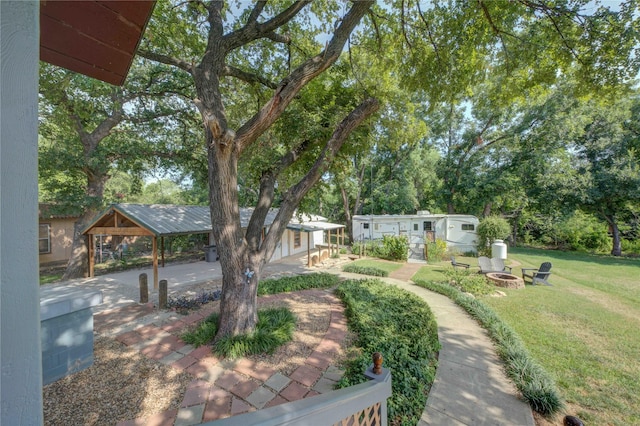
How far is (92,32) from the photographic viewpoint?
1868 millimetres

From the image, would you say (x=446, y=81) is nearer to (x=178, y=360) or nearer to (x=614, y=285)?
(x=178, y=360)

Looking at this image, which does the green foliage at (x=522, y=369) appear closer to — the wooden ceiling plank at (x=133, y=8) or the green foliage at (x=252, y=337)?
the green foliage at (x=252, y=337)

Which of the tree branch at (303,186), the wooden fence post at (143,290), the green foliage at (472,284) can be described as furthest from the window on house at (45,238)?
the green foliage at (472,284)

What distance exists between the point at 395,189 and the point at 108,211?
66.0 feet

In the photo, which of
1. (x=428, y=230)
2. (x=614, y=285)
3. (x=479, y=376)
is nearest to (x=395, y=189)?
(x=428, y=230)

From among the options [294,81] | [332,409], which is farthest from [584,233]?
[332,409]

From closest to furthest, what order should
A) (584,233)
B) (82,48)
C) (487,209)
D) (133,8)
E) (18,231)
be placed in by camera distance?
(18,231), (133,8), (82,48), (584,233), (487,209)

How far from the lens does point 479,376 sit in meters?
3.73

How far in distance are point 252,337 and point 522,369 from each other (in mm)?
4218

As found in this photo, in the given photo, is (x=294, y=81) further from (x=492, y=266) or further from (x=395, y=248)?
(x=395, y=248)

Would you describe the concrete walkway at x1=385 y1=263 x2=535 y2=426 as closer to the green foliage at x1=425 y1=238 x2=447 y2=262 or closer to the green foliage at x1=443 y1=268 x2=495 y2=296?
the green foliage at x1=443 y1=268 x2=495 y2=296

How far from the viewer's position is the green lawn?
3.35 m

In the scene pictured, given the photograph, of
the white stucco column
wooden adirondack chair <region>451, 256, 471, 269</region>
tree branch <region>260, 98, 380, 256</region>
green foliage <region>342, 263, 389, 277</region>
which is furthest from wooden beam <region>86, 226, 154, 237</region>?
wooden adirondack chair <region>451, 256, 471, 269</region>

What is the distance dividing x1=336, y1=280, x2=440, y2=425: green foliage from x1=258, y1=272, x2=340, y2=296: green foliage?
4.47 feet
